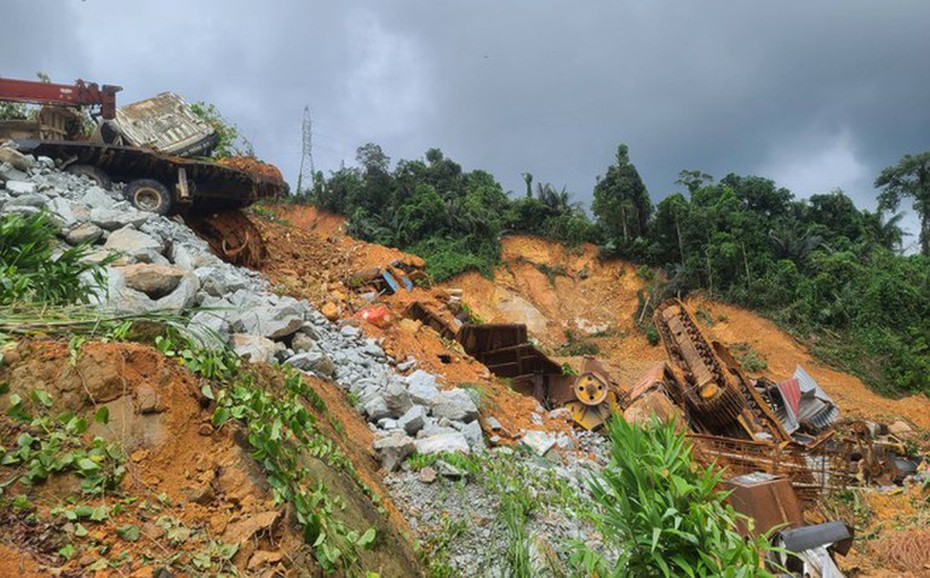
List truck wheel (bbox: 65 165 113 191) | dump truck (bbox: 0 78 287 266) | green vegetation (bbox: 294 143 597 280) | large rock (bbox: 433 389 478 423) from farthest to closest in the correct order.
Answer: green vegetation (bbox: 294 143 597 280)
dump truck (bbox: 0 78 287 266)
truck wheel (bbox: 65 165 113 191)
large rock (bbox: 433 389 478 423)

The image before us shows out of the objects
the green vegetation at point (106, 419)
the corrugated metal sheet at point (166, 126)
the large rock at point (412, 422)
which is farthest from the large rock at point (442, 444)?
the corrugated metal sheet at point (166, 126)

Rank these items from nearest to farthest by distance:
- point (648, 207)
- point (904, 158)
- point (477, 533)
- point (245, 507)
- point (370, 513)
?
point (245, 507) → point (370, 513) → point (477, 533) → point (648, 207) → point (904, 158)

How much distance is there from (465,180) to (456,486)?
27.4 m

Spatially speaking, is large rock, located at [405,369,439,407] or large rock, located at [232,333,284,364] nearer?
large rock, located at [232,333,284,364]

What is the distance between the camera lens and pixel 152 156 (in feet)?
30.3

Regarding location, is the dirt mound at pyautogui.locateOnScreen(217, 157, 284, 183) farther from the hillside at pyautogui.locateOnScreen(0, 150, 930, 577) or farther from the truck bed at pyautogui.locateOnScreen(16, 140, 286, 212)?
the hillside at pyautogui.locateOnScreen(0, 150, 930, 577)

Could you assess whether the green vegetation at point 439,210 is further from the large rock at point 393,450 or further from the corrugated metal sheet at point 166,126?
the large rock at point 393,450

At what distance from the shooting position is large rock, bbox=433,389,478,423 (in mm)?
5723

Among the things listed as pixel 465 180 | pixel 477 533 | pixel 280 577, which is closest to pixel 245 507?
pixel 280 577

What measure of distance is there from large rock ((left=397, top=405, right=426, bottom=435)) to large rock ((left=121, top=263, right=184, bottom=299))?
8.59 ft

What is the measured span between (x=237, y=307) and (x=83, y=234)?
10.4 feet

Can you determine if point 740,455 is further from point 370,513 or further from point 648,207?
point 648,207

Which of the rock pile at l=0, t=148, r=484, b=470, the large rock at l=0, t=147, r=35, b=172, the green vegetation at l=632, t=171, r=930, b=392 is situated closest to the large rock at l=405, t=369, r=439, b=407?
the rock pile at l=0, t=148, r=484, b=470

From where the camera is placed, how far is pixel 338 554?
210cm
